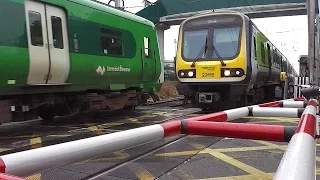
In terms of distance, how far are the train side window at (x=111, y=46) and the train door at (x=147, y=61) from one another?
1.28m

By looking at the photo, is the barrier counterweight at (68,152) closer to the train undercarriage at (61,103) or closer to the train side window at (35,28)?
the train undercarriage at (61,103)

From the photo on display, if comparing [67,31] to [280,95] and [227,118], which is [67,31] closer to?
[227,118]

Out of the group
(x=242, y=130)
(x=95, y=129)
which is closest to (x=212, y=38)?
(x=95, y=129)

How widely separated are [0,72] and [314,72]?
5949 mm

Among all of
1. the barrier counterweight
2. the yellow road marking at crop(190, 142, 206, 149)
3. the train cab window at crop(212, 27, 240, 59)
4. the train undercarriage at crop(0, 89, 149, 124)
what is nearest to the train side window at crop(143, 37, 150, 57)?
the train undercarriage at crop(0, 89, 149, 124)

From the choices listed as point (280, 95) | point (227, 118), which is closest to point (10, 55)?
point (227, 118)

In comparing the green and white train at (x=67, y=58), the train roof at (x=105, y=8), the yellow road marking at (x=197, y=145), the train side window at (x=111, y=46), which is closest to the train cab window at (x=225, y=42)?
the green and white train at (x=67, y=58)

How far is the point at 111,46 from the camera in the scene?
9086 millimetres

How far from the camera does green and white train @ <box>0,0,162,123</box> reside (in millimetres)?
6465

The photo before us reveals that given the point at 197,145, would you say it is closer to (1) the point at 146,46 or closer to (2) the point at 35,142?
(2) the point at 35,142

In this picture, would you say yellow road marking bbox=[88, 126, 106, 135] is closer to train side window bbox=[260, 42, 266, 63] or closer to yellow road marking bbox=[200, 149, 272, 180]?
yellow road marking bbox=[200, 149, 272, 180]

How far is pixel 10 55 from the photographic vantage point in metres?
6.27

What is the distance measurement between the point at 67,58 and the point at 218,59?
14.4ft

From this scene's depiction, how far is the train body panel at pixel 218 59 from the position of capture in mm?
9828
